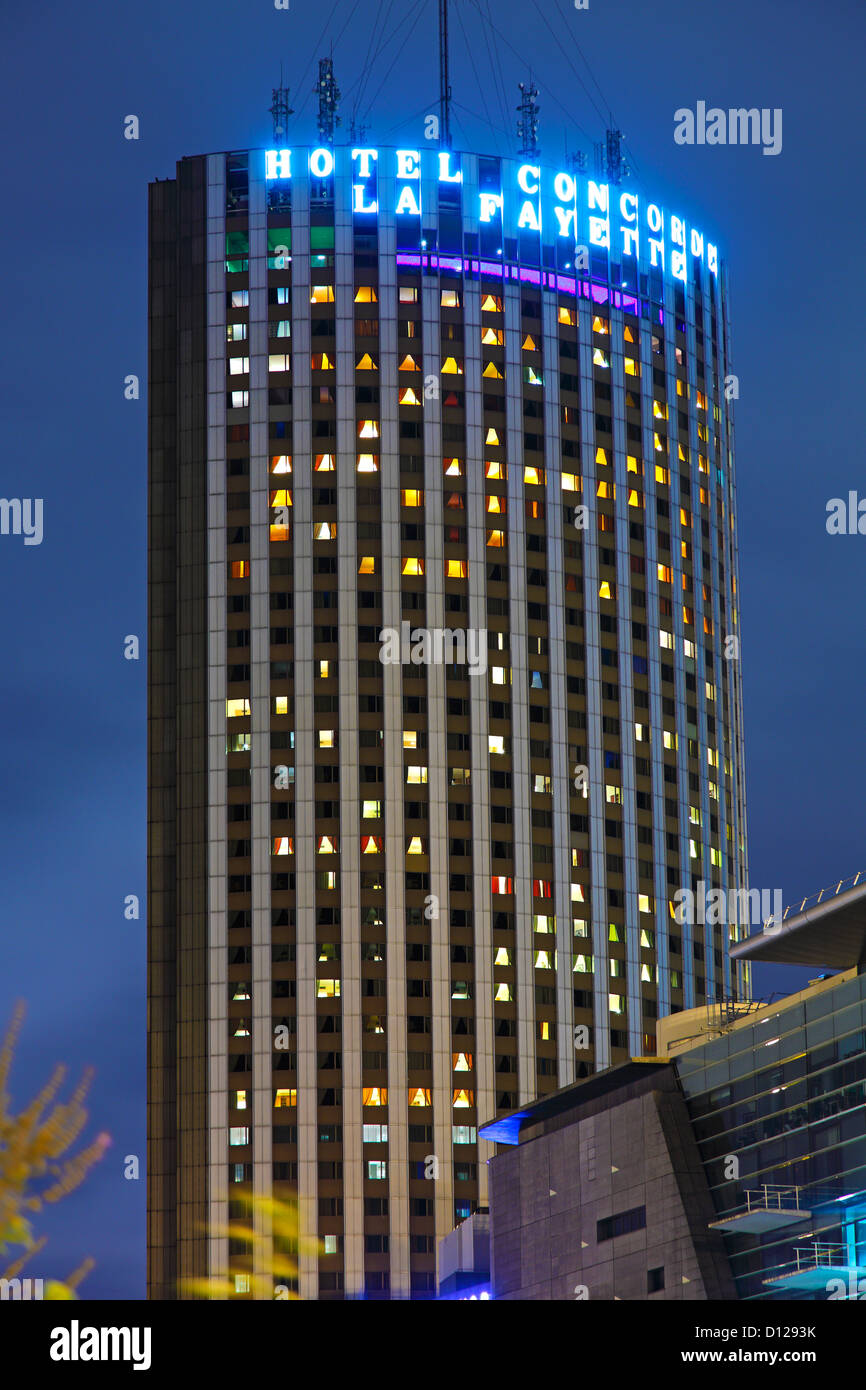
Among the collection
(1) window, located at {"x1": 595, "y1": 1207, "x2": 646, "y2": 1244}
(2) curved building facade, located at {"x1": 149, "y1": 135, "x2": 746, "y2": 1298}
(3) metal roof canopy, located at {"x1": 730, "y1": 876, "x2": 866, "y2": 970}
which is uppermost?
(2) curved building facade, located at {"x1": 149, "y1": 135, "x2": 746, "y2": 1298}

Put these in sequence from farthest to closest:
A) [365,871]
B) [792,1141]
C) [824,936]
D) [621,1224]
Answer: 1. [365,871]
2. [621,1224]
3. [824,936]
4. [792,1141]

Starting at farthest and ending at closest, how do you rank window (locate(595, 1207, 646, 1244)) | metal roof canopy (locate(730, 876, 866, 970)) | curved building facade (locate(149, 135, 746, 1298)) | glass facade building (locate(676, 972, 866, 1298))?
1. curved building facade (locate(149, 135, 746, 1298))
2. window (locate(595, 1207, 646, 1244))
3. metal roof canopy (locate(730, 876, 866, 970))
4. glass facade building (locate(676, 972, 866, 1298))

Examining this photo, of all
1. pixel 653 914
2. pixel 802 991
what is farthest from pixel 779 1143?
pixel 653 914

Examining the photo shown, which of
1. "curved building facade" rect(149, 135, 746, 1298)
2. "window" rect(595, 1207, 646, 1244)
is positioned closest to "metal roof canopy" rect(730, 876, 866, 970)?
"window" rect(595, 1207, 646, 1244)

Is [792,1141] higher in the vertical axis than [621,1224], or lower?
higher

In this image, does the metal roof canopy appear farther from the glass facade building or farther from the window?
the window

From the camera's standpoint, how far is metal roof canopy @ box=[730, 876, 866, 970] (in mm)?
100938

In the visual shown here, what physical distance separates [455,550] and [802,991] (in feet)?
350

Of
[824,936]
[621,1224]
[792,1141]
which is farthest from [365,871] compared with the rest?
[792,1141]

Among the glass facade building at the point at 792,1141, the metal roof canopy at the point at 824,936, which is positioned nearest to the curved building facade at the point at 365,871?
the metal roof canopy at the point at 824,936

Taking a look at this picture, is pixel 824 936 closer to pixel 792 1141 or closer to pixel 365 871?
pixel 792 1141

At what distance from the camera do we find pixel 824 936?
339 feet

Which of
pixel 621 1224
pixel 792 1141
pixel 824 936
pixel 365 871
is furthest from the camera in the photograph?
pixel 365 871

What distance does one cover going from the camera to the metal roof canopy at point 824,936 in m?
101
